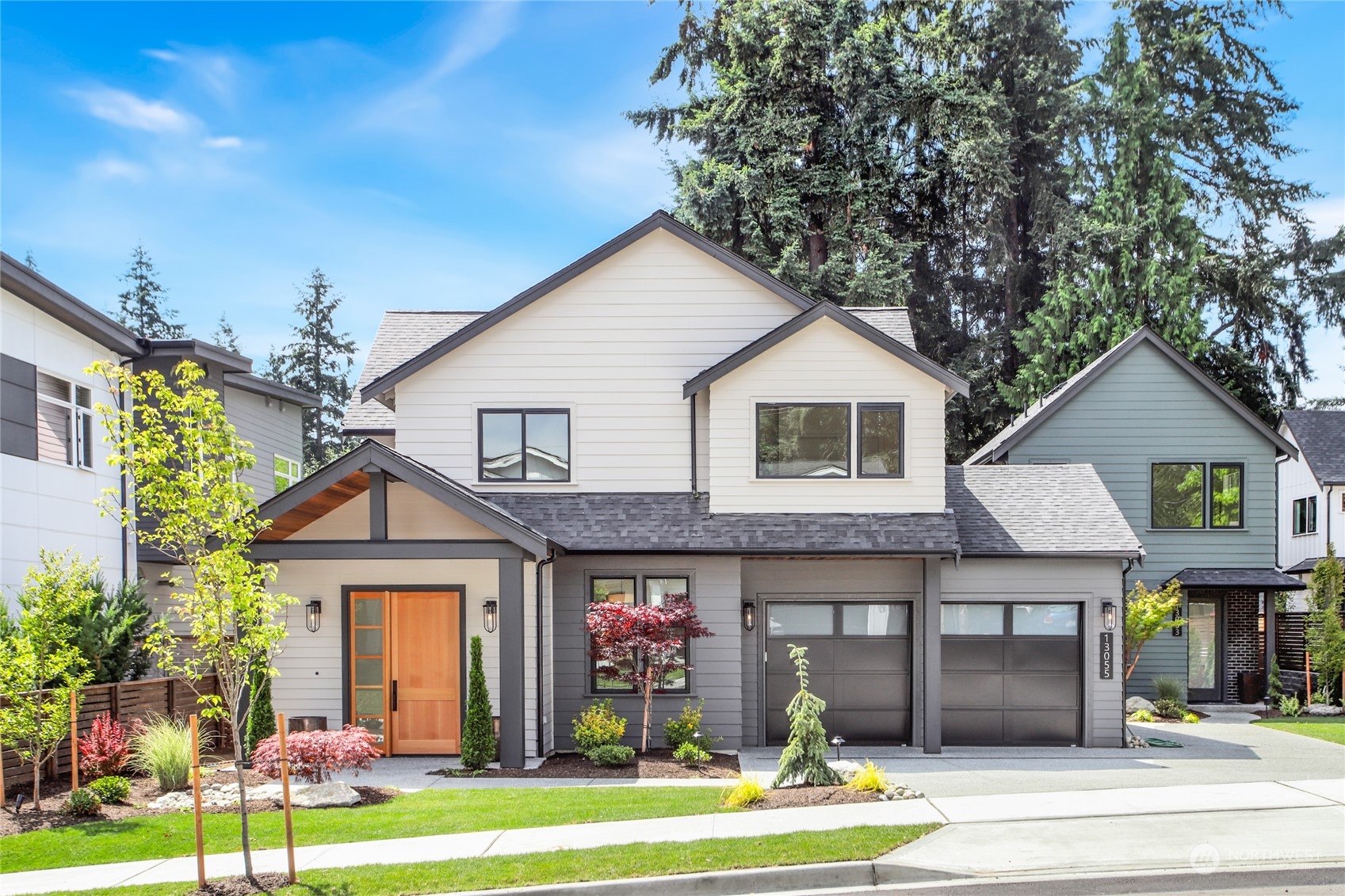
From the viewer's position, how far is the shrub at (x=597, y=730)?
47.0ft

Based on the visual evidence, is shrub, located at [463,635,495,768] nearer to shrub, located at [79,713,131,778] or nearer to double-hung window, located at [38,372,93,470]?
shrub, located at [79,713,131,778]

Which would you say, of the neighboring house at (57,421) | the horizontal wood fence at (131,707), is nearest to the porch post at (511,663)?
the horizontal wood fence at (131,707)

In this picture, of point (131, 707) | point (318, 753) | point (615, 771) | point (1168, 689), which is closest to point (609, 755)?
point (615, 771)

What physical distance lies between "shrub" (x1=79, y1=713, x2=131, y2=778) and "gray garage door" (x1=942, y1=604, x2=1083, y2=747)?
11331mm

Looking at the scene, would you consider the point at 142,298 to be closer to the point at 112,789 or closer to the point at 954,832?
the point at 112,789

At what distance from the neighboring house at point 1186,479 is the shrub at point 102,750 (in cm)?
1789

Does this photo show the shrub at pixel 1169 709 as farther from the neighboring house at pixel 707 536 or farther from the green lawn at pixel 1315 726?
the neighboring house at pixel 707 536

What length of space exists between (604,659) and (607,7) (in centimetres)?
987

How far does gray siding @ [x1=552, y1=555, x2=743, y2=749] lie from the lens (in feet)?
50.8

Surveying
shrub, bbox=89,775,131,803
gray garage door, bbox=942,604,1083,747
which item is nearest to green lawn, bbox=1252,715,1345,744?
gray garage door, bbox=942,604,1083,747

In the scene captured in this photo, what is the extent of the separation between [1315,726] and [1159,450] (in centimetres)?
643

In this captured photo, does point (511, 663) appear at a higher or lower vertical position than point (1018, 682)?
higher

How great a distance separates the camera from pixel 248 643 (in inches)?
331

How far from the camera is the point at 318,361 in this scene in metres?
48.5
